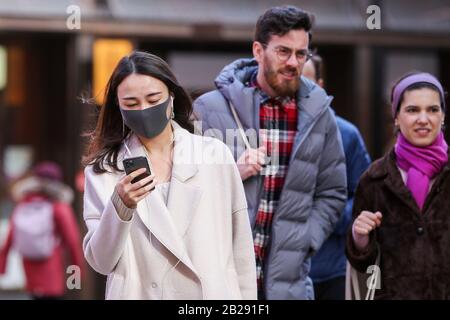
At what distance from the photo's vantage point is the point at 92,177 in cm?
319

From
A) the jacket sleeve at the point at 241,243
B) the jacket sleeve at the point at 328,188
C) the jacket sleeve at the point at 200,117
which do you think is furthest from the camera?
the jacket sleeve at the point at 328,188

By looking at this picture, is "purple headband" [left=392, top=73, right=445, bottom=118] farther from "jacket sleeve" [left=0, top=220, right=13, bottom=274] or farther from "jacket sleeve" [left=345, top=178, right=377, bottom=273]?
"jacket sleeve" [left=0, top=220, right=13, bottom=274]

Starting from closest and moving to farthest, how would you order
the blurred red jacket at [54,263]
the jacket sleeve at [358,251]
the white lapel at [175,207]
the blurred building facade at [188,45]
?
1. the white lapel at [175,207]
2. the jacket sleeve at [358,251]
3. the blurred red jacket at [54,263]
4. the blurred building facade at [188,45]

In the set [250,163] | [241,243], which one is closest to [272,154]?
[250,163]

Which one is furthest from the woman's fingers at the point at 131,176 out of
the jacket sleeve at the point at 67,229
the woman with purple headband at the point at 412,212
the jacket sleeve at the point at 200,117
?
the jacket sleeve at the point at 67,229

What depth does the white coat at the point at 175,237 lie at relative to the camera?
310 cm

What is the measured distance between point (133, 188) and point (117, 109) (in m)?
0.42

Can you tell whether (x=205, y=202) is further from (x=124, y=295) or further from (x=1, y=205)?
(x=1, y=205)

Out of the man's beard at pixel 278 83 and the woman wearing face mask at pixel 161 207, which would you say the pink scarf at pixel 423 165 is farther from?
the woman wearing face mask at pixel 161 207

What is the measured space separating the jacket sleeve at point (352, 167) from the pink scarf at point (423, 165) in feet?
2.58

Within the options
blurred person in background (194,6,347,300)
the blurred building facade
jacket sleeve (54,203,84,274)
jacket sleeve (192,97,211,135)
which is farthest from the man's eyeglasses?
jacket sleeve (54,203,84,274)
